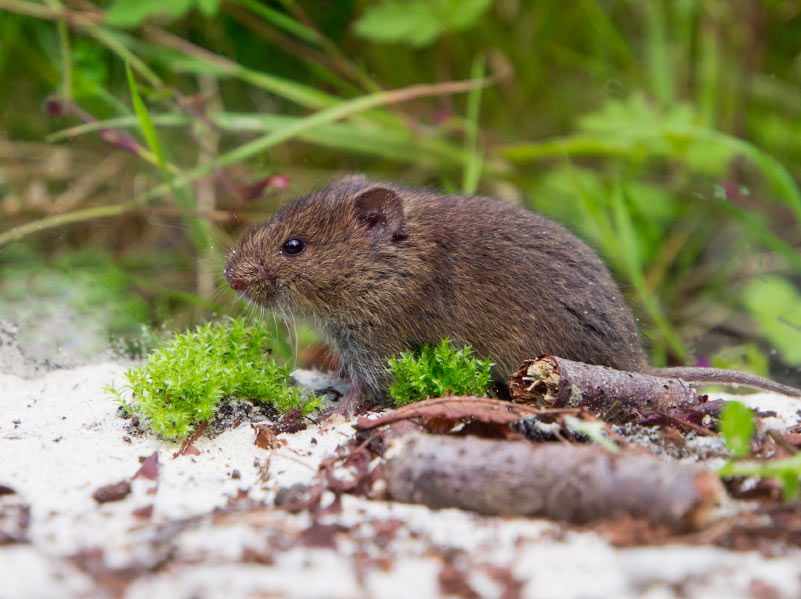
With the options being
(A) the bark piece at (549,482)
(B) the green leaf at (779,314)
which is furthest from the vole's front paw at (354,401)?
(B) the green leaf at (779,314)

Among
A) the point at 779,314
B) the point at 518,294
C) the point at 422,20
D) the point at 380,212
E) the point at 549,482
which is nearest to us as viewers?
the point at 549,482

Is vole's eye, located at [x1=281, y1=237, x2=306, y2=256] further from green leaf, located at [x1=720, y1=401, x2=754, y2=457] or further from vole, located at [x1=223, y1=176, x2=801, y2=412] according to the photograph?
green leaf, located at [x1=720, y1=401, x2=754, y2=457]

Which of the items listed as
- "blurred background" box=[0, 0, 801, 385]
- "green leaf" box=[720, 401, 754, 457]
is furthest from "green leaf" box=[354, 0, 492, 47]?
"green leaf" box=[720, 401, 754, 457]

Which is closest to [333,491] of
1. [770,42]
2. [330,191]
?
[330,191]

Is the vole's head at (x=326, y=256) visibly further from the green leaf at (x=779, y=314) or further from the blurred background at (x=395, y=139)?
the green leaf at (x=779, y=314)

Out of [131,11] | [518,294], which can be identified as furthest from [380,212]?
[131,11]

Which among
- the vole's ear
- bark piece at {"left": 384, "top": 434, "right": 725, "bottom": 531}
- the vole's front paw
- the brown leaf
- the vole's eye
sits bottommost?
the vole's front paw

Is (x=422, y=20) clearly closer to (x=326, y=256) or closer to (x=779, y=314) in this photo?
(x=326, y=256)
